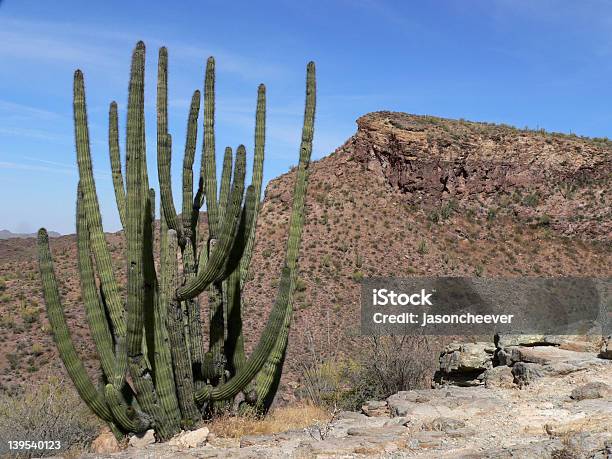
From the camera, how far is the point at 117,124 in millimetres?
9516

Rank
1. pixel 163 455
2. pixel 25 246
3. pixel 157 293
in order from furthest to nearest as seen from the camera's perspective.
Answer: pixel 25 246 → pixel 157 293 → pixel 163 455

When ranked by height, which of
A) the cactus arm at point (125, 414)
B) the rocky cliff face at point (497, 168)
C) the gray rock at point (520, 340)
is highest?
the rocky cliff face at point (497, 168)

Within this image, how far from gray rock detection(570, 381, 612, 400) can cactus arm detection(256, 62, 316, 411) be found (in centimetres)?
436

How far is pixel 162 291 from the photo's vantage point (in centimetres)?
788

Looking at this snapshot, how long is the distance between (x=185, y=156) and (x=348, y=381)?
7501 millimetres

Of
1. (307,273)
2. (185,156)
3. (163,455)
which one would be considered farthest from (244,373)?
(307,273)

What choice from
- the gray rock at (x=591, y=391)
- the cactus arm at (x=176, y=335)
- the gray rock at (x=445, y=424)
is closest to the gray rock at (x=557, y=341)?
the gray rock at (x=591, y=391)

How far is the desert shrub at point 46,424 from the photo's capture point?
8266 millimetres

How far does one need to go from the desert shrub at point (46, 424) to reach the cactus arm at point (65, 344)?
742 mm

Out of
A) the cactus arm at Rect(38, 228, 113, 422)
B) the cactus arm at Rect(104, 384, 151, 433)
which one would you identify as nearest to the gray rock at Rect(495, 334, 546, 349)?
the cactus arm at Rect(104, 384, 151, 433)

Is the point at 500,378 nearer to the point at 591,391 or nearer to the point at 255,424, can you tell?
the point at 591,391

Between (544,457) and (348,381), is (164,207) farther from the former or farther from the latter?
(348,381)

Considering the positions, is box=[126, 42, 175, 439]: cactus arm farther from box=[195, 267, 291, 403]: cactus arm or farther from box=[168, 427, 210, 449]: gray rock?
box=[195, 267, 291, 403]: cactus arm

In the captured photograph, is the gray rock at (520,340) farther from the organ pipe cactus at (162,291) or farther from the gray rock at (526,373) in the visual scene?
the organ pipe cactus at (162,291)
